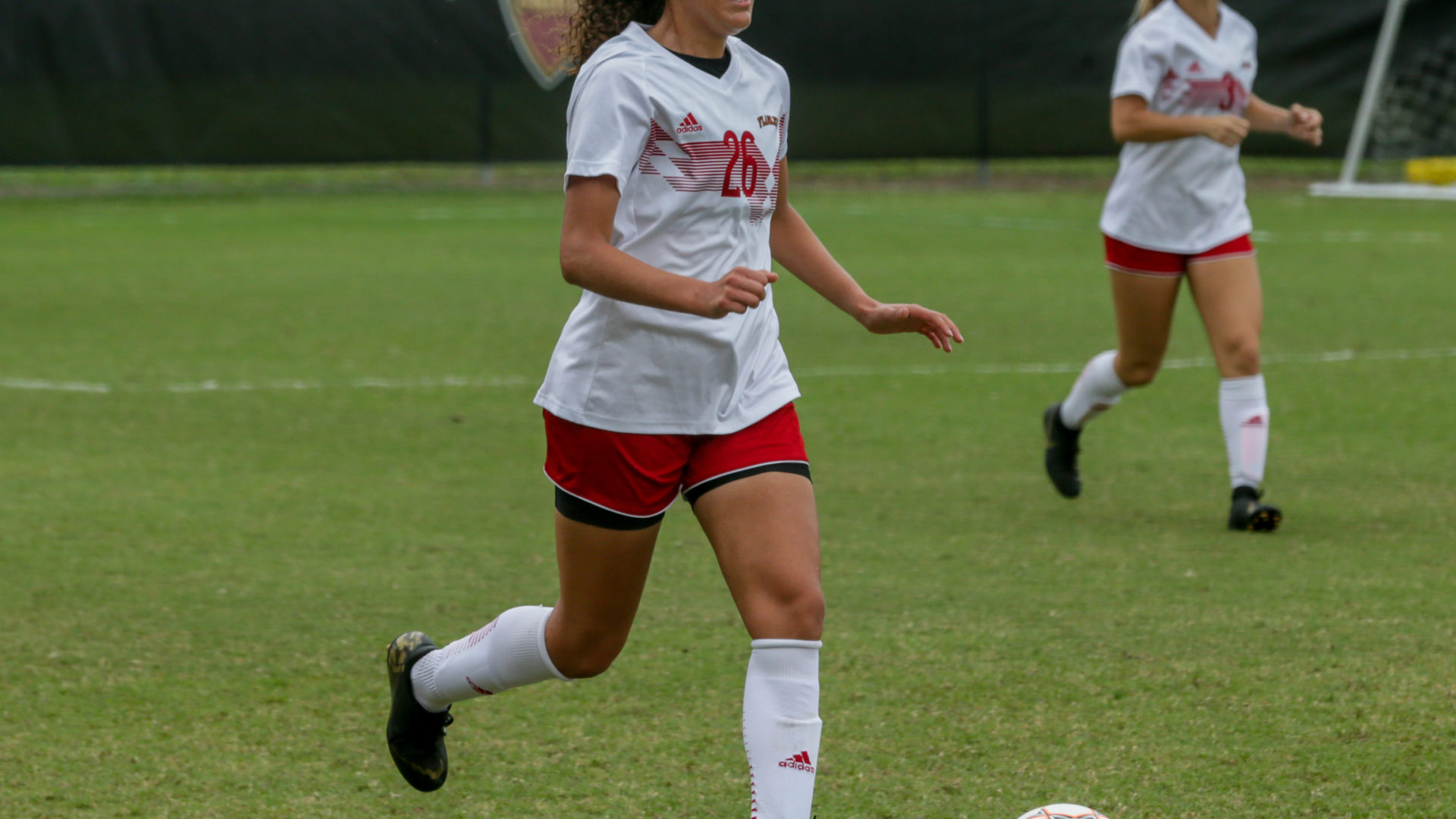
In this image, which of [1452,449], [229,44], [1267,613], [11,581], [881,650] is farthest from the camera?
[229,44]

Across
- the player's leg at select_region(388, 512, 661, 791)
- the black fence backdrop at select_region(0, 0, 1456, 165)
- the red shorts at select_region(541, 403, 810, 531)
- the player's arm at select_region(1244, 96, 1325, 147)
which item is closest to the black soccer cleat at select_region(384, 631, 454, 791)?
the player's leg at select_region(388, 512, 661, 791)

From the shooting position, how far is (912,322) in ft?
12.1

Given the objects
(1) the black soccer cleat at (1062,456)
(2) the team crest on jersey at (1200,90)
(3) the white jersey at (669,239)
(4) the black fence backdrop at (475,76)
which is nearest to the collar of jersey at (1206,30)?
(2) the team crest on jersey at (1200,90)

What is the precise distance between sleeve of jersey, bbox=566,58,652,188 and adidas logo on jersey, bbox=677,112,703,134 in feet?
0.22

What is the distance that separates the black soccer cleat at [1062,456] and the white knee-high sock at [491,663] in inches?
141

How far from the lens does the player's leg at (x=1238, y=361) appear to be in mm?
6648

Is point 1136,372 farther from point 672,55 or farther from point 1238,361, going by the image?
point 672,55

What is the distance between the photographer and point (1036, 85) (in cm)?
2375

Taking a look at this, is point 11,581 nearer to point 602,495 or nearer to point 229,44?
point 602,495

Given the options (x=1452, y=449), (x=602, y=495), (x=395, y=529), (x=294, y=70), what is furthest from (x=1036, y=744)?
(x=294, y=70)

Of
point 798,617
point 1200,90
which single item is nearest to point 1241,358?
point 1200,90

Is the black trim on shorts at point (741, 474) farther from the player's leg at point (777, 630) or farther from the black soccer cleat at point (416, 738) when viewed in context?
the black soccer cleat at point (416, 738)

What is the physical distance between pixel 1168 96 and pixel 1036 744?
338 centimetres

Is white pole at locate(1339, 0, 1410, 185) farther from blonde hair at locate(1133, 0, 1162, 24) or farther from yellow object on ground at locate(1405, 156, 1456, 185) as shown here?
blonde hair at locate(1133, 0, 1162, 24)
